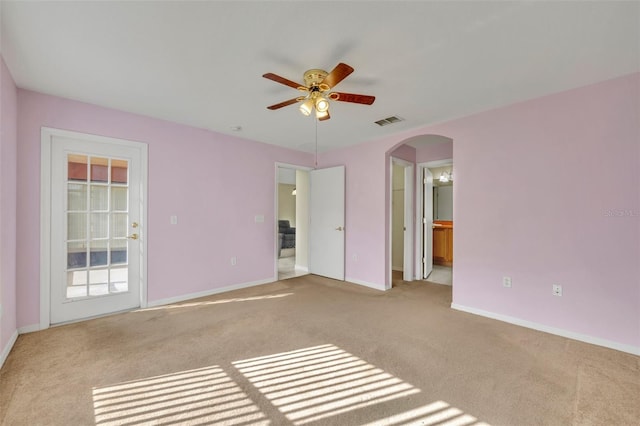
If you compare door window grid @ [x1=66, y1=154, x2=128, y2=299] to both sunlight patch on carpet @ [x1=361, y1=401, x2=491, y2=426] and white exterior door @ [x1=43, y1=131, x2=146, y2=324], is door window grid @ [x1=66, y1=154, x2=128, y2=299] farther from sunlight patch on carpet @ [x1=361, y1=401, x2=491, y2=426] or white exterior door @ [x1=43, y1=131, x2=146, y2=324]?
sunlight patch on carpet @ [x1=361, y1=401, x2=491, y2=426]

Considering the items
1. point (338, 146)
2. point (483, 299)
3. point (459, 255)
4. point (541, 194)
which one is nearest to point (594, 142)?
point (541, 194)

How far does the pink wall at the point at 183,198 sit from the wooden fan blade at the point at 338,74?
2.40 metres

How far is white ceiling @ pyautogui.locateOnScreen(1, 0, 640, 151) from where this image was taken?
161cm

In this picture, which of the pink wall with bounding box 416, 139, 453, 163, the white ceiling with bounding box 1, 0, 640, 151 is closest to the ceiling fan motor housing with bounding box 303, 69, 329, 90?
the white ceiling with bounding box 1, 0, 640, 151

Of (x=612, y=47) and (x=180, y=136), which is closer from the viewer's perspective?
(x=612, y=47)

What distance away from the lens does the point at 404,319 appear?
2.97 metres

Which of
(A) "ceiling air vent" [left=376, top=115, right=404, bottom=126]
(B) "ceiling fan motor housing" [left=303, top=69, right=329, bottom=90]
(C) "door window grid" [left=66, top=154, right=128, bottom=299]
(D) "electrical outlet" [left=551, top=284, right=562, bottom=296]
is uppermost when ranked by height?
(A) "ceiling air vent" [left=376, top=115, right=404, bottom=126]

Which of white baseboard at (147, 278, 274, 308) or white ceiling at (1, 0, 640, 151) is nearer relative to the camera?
white ceiling at (1, 0, 640, 151)

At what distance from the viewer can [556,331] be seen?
2607mm

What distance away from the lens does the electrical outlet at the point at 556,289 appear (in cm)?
260

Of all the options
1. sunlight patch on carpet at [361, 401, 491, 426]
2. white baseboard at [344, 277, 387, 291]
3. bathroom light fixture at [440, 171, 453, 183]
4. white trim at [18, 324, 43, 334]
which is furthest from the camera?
bathroom light fixture at [440, 171, 453, 183]

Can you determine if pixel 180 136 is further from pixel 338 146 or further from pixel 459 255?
pixel 459 255

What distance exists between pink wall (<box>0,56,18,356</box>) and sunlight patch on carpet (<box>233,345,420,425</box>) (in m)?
1.97

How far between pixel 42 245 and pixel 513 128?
4993 millimetres
